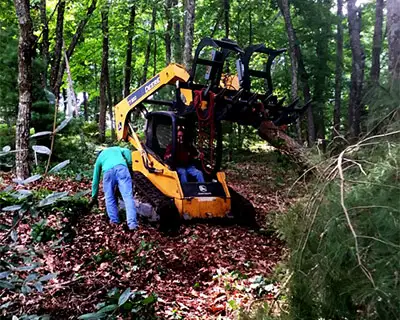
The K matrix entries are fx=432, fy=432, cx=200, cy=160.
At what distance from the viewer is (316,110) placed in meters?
19.8

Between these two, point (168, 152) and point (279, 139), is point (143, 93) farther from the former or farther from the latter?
point (279, 139)

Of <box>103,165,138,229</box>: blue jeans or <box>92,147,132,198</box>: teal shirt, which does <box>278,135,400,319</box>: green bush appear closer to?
<box>103,165,138,229</box>: blue jeans

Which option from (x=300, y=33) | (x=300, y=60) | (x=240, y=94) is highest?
(x=300, y=33)

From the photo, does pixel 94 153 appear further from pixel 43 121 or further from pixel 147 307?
pixel 147 307

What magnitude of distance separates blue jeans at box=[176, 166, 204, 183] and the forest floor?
0.99m

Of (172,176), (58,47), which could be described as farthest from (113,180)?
(58,47)

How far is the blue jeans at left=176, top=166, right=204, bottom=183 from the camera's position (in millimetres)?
8289

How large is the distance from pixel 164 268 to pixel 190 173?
121 inches

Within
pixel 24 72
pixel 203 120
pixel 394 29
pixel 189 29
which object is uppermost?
pixel 189 29

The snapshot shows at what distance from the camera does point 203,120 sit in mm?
7449

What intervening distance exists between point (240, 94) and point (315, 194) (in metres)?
4.35

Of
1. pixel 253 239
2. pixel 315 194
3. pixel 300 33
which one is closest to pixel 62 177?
pixel 253 239

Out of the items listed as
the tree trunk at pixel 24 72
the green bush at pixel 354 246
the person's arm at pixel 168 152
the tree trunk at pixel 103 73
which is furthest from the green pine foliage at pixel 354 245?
the tree trunk at pixel 103 73

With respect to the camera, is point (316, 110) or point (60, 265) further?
point (316, 110)
